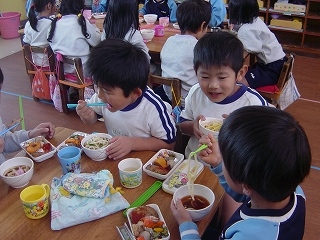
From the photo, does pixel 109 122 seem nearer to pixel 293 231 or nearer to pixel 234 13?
pixel 293 231

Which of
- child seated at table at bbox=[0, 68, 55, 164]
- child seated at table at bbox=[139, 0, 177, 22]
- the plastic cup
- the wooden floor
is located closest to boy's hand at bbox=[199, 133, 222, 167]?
the plastic cup

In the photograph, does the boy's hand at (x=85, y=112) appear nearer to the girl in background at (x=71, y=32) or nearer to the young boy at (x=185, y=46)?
the young boy at (x=185, y=46)

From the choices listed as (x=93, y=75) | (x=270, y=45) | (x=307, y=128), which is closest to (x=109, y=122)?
(x=93, y=75)

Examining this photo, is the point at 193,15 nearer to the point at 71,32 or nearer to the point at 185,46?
the point at 185,46

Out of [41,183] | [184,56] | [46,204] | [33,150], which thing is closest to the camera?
[46,204]

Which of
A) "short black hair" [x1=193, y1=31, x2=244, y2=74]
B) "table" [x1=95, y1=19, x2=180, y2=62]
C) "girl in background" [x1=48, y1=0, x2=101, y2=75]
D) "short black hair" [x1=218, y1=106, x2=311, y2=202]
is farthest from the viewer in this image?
"girl in background" [x1=48, y1=0, x2=101, y2=75]

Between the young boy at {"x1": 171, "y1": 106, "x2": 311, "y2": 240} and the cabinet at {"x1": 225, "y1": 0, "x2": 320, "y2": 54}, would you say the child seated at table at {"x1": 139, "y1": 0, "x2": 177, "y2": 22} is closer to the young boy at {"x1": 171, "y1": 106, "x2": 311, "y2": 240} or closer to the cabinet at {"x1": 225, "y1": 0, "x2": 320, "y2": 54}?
the cabinet at {"x1": 225, "y1": 0, "x2": 320, "y2": 54}

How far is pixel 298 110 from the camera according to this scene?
333cm

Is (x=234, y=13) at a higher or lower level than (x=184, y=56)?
higher

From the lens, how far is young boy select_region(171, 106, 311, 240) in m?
0.83

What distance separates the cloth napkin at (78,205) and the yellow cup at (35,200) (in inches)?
1.1

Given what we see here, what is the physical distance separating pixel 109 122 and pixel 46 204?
2.11 feet

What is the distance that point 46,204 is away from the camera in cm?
113

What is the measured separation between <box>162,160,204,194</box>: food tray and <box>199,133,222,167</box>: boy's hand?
11 centimetres
